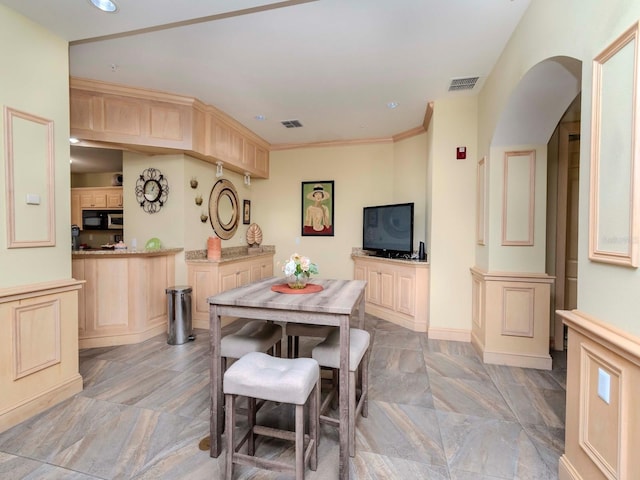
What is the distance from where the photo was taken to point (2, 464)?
174 cm

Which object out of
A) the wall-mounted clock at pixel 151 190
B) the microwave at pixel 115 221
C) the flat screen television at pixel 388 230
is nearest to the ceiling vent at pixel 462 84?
the flat screen television at pixel 388 230

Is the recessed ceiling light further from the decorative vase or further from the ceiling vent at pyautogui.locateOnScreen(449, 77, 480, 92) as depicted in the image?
the ceiling vent at pyautogui.locateOnScreen(449, 77, 480, 92)

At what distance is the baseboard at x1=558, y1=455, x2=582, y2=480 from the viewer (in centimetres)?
153

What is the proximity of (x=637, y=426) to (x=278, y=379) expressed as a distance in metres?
1.45

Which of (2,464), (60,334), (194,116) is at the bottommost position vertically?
(2,464)

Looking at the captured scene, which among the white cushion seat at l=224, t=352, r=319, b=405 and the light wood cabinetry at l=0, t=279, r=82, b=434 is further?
the light wood cabinetry at l=0, t=279, r=82, b=434

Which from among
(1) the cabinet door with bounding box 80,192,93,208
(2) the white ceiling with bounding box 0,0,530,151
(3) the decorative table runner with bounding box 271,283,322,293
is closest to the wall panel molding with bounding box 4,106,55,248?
(2) the white ceiling with bounding box 0,0,530,151

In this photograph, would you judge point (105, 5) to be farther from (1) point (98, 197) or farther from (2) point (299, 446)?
(1) point (98, 197)

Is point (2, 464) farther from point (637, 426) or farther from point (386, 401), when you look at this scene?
point (637, 426)

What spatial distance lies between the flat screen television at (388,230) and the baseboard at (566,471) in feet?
9.55

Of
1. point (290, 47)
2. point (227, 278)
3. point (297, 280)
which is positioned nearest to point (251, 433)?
point (297, 280)

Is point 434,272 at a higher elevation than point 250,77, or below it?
below

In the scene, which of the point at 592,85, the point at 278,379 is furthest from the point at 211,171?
the point at 592,85

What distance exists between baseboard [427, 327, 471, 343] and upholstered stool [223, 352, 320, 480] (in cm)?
254
